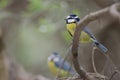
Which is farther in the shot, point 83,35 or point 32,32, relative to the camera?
point 32,32

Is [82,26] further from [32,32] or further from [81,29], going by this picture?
[32,32]

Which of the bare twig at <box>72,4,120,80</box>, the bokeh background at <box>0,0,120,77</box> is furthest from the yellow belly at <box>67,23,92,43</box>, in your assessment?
the bokeh background at <box>0,0,120,77</box>

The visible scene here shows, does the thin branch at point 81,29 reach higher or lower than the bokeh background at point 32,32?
lower

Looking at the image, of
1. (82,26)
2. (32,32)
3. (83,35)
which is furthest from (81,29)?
(32,32)

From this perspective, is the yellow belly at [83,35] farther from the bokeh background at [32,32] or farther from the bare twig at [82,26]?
the bokeh background at [32,32]

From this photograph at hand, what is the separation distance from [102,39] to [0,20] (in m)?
4.14

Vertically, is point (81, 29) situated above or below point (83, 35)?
below

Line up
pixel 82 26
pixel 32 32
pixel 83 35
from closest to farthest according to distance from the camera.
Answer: pixel 82 26 → pixel 83 35 → pixel 32 32

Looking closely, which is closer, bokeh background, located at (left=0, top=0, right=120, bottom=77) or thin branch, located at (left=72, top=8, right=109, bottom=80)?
thin branch, located at (left=72, top=8, right=109, bottom=80)

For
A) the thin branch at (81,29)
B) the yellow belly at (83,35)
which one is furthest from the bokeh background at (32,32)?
the thin branch at (81,29)

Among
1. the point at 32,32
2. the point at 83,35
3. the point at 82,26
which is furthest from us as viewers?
the point at 32,32

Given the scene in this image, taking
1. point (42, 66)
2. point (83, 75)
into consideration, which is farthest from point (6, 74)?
point (83, 75)

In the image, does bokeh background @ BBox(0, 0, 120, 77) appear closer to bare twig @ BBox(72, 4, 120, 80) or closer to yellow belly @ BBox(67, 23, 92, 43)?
yellow belly @ BBox(67, 23, 92, 43)

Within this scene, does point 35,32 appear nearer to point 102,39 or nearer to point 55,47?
point 55,47
